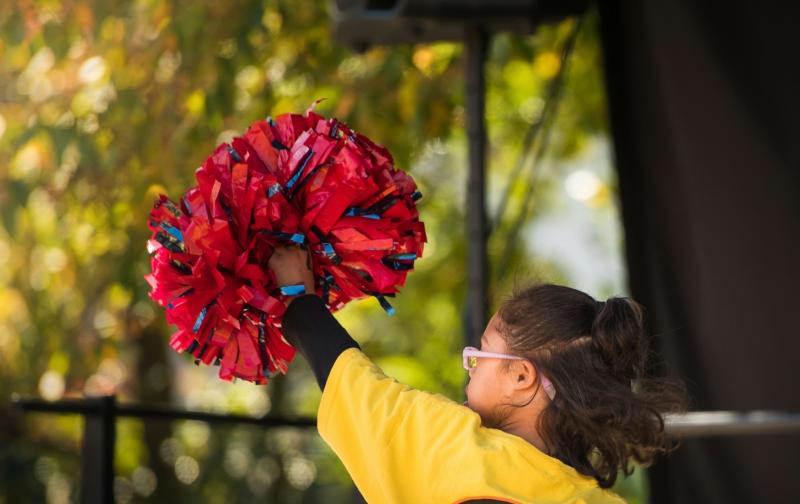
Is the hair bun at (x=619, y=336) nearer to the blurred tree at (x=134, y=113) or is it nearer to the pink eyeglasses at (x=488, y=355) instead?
the pink eyeglasses at (x=488, y=355)

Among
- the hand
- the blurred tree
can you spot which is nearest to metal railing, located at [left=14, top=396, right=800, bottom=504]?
the hand

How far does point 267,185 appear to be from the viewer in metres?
1.61

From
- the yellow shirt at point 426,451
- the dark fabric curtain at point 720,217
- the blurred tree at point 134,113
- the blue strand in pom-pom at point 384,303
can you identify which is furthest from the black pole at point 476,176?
the yellow shirt at point 426,451

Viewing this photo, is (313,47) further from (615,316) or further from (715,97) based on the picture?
(615,316)

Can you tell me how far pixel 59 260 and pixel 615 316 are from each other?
13.3 ft

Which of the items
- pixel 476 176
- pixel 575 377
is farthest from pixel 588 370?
pixel 476 176

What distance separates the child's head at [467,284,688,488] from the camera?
154 cm

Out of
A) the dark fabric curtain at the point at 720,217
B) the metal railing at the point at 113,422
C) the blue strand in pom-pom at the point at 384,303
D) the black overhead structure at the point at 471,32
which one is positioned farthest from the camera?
the black overhead structure at the point at 471,32

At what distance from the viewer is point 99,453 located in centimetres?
248

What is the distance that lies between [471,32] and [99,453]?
5.56 ft

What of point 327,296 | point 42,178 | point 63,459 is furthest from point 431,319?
point 327,296

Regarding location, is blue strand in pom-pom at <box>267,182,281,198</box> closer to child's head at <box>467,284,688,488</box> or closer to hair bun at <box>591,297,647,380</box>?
child's head at <box>467,284,688,488</box>

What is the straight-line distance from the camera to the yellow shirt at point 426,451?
4.72ft

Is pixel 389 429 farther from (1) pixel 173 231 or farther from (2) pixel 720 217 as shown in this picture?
(2) pixel 720 217
